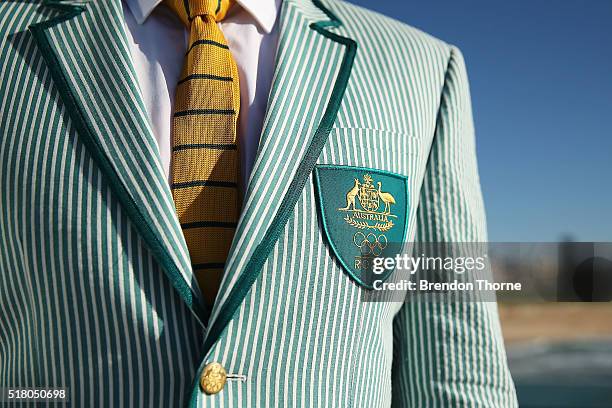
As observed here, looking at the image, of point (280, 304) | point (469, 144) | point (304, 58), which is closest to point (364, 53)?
point (304, 58)

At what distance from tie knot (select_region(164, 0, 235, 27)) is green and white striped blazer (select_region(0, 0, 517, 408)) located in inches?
4.1

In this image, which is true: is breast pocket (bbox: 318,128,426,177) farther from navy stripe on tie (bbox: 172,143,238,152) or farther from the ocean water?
the ocean water

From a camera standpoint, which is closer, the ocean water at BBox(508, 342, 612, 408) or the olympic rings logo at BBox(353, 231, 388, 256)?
the olympic rings logo at BBox(353, 231, 388, 256)

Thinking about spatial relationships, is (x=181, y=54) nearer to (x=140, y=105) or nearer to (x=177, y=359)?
(x=140, y=105)

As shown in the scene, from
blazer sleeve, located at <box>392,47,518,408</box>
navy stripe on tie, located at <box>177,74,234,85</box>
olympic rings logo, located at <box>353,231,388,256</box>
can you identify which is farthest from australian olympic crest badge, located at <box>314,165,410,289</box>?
navy stripe on tie, located at <box>177,74,234,85</box>

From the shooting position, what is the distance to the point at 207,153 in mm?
1267

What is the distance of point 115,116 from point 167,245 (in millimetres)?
239

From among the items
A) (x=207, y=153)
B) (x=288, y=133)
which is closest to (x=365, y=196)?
(x=288, y=133)

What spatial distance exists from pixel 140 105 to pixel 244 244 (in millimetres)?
290

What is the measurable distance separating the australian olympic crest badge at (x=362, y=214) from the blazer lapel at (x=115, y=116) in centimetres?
26

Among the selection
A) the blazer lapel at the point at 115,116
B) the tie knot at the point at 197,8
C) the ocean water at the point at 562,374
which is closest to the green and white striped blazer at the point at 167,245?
the blazer lapel at the point at 115,116

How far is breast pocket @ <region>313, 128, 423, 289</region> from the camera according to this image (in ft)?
4.28

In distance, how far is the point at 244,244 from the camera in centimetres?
120

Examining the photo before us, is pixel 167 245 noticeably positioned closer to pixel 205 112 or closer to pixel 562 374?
pixel 205 112
